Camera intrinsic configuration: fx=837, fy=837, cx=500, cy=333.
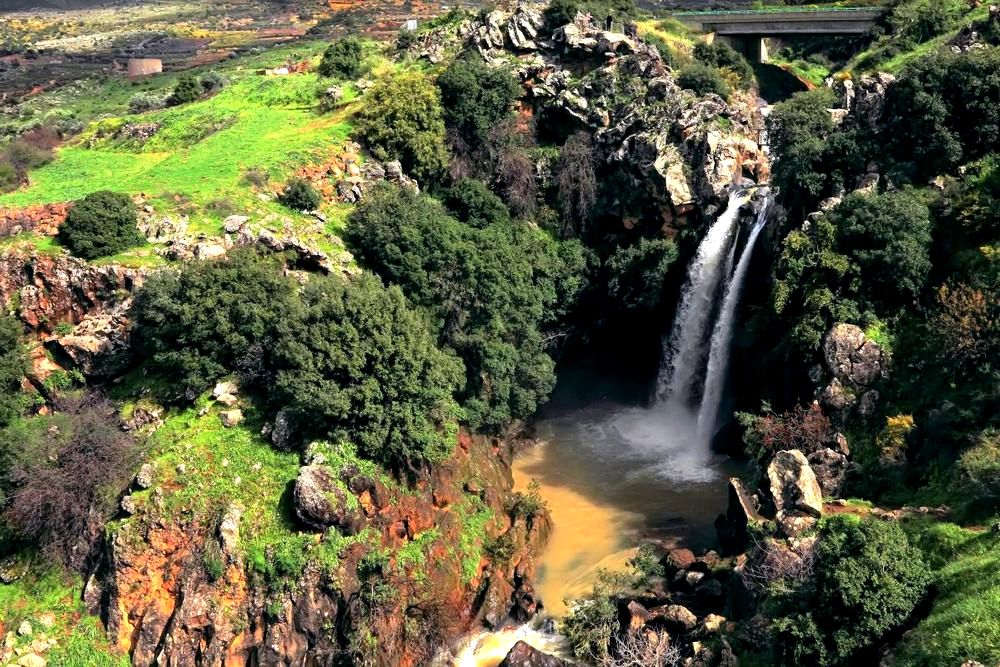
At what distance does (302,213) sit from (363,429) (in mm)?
12841

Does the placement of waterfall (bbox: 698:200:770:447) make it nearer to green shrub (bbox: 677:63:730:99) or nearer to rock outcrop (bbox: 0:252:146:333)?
green shrub (bbox: 677:63:730:99)

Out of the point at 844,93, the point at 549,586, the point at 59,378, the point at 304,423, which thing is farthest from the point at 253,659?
the point at 844,93

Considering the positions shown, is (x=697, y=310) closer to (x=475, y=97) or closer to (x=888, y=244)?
(x=888, y=244)


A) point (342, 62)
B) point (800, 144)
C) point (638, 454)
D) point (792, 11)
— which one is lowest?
point (638, 454)

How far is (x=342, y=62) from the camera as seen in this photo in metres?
52.2

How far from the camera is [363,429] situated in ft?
96.1

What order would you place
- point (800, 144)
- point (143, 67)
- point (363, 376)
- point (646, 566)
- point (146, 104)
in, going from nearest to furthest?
point (646, 566) < point (363, 376) < point (800, 144) < point (146, 104) < point (143, 67)

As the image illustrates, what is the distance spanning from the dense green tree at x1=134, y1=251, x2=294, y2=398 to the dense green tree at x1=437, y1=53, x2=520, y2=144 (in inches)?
696

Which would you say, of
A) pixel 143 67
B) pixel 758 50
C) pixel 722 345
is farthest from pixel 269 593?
pixel 143 67

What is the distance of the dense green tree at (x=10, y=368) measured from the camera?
30.2m

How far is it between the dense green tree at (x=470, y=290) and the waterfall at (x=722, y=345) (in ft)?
24.0

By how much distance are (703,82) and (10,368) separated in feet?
116

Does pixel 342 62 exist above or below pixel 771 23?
below

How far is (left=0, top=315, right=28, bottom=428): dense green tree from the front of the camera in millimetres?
30156
